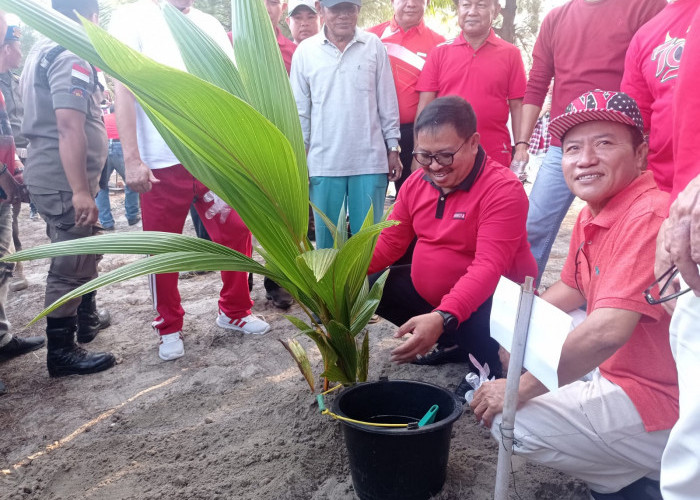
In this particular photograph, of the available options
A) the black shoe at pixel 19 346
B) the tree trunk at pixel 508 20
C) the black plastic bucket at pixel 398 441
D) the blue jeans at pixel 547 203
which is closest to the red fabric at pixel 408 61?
the blue jeans at pixel 547 203

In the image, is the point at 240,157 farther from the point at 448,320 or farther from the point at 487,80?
the point at 487,80

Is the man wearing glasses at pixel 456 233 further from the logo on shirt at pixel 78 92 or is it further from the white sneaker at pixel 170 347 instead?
the logo on shirt at pixel 78 92

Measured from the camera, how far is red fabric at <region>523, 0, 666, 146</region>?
7.59ft

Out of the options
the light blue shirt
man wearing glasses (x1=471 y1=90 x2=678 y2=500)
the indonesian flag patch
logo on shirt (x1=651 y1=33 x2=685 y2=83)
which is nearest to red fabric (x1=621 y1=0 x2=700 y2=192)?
logo on shirt (x1=651 y1=33 x2=685 y2=83)

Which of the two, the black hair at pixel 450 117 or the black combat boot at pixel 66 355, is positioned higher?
the black hair at pixel 450 117

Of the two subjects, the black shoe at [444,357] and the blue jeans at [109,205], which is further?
the blue jeans at [109,205]

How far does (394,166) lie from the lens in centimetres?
304

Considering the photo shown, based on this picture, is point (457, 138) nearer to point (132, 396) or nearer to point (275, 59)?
point (275, 59)

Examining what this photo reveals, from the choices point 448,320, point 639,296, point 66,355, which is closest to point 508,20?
point 448,320

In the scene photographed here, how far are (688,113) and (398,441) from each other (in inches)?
39.2

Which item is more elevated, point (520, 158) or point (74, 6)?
point (74, 6)

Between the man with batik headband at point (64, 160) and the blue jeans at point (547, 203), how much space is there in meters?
2.15

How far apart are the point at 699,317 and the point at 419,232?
1328mm

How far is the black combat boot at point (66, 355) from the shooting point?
8.09ft
